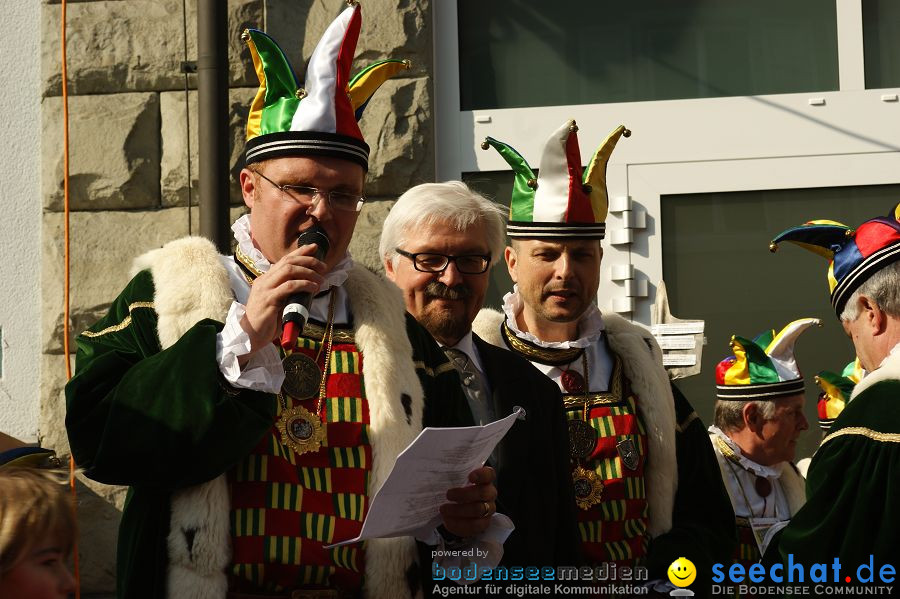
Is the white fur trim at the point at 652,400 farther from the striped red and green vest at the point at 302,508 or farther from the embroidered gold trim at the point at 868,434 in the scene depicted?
the striped red and green vest at the point at 302,508

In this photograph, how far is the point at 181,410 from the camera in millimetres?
2758

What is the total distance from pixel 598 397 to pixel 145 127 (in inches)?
101

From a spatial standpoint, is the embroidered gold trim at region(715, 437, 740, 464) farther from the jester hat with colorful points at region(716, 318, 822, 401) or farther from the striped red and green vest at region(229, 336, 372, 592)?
the striped red and green vest at region(229, 336, 372, 592)

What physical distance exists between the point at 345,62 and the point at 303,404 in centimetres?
91

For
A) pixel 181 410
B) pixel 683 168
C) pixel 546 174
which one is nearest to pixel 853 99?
pixel 683 168

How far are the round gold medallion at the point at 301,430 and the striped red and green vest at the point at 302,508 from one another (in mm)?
16

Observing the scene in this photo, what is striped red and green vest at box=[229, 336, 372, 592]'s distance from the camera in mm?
2924

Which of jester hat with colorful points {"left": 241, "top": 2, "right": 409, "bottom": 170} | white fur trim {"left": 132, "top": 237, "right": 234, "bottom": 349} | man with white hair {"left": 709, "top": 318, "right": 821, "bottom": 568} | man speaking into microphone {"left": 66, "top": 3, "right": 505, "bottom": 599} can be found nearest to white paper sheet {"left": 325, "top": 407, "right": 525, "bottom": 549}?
man speaking into microphone {"left": 66, "top": 3, "right": 505, "bottom": 599}

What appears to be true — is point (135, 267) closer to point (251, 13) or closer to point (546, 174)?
point (546, 174)

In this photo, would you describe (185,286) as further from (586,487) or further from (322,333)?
(586,487)

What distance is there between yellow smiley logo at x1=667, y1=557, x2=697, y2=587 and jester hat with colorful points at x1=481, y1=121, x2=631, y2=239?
1.11 m

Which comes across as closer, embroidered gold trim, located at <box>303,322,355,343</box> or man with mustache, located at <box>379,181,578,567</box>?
embroidered gold trim, located at <box>303,322,355,343</box>

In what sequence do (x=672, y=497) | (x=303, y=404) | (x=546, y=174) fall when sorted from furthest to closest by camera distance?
(x=546, y=174) < (x=672, y=497) < (x=303, y=404)

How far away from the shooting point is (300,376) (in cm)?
314
